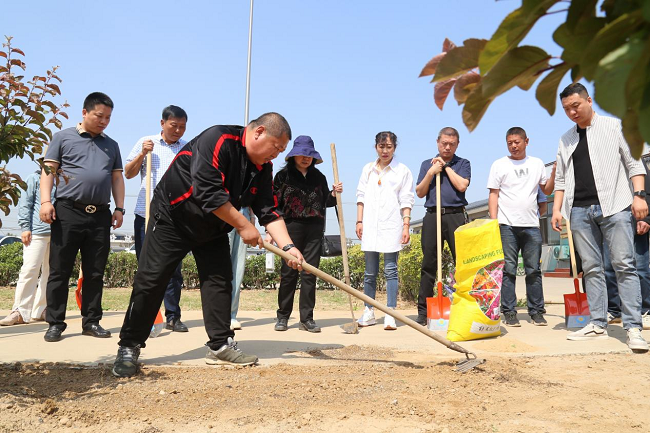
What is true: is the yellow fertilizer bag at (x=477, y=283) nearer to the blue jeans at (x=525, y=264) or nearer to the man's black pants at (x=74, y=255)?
the blue jeans at (x=525, y=264)

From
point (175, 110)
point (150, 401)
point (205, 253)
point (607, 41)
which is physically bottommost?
point (150, 401)

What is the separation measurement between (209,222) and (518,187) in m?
3.37

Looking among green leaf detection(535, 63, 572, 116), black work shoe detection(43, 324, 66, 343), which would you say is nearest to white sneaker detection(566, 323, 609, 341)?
green leaf detection(535, 63, 572, 116)

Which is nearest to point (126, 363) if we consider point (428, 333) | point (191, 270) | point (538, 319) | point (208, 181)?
point (208, 181)

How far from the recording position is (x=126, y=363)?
3.30m

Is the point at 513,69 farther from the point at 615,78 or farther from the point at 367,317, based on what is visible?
the point at 367,317

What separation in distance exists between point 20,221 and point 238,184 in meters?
3.70

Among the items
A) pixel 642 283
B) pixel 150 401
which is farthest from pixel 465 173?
pixel 150 401

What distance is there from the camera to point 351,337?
191 inches

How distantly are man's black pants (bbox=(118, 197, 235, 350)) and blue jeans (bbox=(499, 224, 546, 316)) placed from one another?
9.95 feet

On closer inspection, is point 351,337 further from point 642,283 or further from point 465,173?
point 642,283

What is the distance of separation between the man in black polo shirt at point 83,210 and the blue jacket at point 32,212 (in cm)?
147

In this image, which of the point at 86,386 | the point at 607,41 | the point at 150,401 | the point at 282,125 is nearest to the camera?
the point at 607,41

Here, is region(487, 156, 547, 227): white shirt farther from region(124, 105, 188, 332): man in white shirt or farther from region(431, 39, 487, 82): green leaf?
region(431, 39, 487, 82): green leaf
